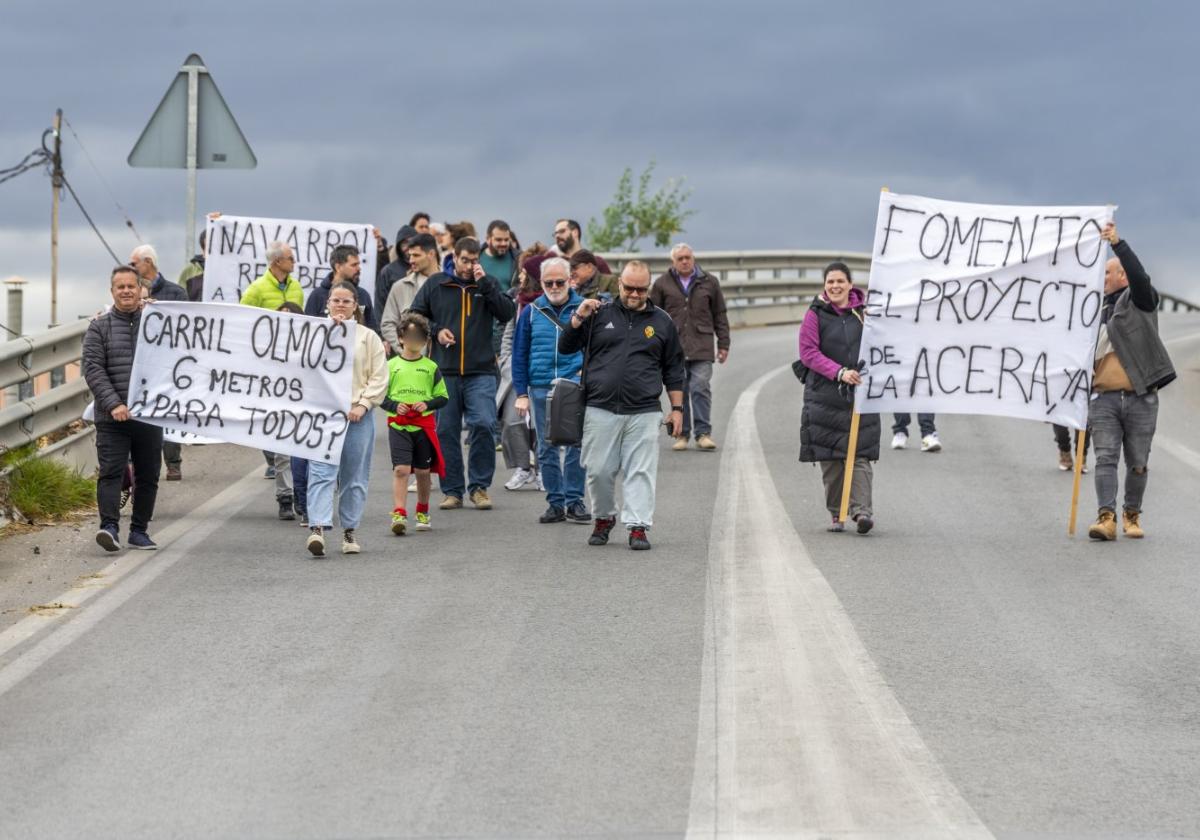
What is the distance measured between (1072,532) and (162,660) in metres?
7.23

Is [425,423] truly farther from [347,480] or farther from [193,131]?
[193,131]

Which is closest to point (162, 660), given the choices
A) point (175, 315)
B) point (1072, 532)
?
point (175, 315)

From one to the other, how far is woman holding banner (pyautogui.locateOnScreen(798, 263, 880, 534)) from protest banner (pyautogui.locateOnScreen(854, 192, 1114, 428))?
0.67ft

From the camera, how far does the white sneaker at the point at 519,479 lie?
52.3ft

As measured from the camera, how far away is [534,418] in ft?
47.6

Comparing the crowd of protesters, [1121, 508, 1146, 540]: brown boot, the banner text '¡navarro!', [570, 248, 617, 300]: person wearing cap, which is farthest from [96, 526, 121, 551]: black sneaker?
[1121, 508, 1146, 540]: brown boot

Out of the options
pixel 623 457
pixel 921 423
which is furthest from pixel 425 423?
pixel 921 423

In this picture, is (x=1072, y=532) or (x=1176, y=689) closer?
(x=1176, y=689)

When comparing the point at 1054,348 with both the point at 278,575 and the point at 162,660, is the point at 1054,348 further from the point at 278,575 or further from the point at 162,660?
the point at 162,660

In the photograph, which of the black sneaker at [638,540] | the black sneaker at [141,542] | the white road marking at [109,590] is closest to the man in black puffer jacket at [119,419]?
the black sneaker at [141,542]

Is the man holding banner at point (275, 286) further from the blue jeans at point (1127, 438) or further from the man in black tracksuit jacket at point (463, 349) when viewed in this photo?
the blue jeans at point (1127, 438)

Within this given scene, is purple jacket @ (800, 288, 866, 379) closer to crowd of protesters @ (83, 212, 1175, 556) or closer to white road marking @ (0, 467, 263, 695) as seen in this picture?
A: crowd of protesters @ (83, 212, 1175, 556)

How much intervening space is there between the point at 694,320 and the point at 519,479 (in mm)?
4225

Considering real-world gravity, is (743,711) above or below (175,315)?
below
